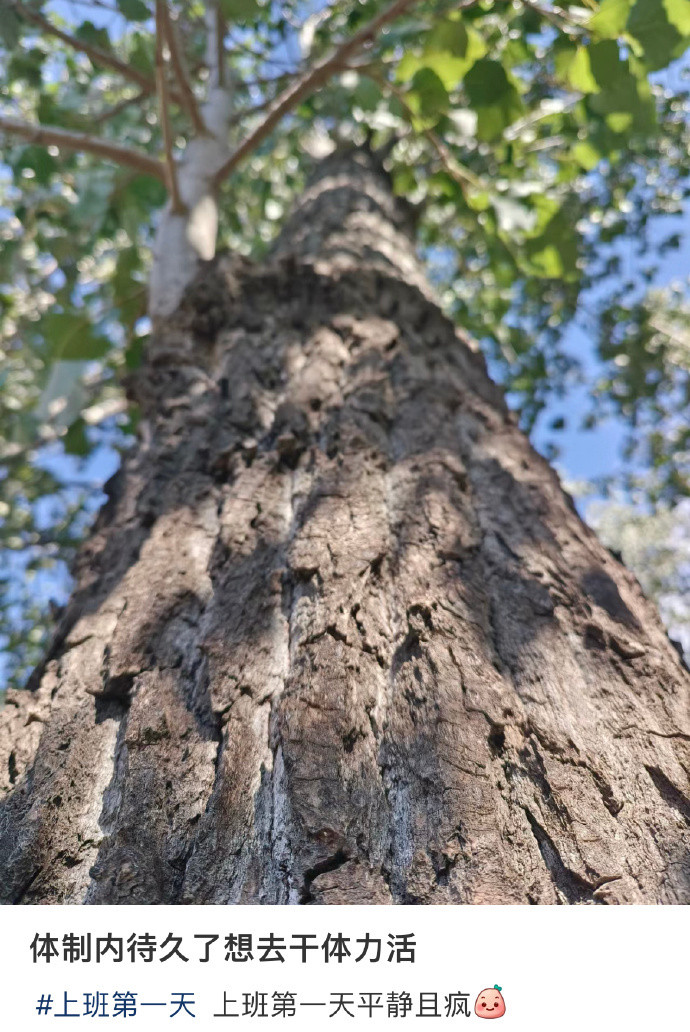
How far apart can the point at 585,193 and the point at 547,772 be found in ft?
20.3

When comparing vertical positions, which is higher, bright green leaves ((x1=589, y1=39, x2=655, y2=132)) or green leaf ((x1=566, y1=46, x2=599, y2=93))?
green leaf ((x1=566, y1=46, x2=599, y2=93))

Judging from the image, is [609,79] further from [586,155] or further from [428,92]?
[586,155]

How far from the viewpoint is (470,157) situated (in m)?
4.55

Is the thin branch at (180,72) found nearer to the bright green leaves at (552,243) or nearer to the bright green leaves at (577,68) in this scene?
the bright green leaves at (577,68)

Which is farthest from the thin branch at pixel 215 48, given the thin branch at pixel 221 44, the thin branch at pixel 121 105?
the thin branch at pixel 121 105

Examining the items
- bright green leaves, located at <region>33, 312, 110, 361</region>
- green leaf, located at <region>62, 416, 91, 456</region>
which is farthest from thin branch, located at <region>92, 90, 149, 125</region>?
green leaf, located at <region>62, 416, 91, 456</region>

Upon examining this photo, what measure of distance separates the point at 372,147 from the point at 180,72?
9.66ft

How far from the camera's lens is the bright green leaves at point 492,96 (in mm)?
2229

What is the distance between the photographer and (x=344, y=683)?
3.76 ft

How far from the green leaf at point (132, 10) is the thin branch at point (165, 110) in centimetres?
12

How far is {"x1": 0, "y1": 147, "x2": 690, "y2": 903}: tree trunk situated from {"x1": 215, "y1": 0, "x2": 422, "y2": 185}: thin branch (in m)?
1.34

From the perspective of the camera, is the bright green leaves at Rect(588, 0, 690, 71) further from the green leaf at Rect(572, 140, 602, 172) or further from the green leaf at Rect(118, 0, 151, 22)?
the green leaf at Rect(118, 0, 151, 22)

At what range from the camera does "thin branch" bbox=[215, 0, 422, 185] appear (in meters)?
2.40
